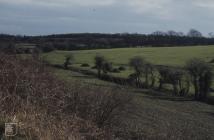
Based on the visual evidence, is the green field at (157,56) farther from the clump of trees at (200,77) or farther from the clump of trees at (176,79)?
the clump of trees at (200,77)

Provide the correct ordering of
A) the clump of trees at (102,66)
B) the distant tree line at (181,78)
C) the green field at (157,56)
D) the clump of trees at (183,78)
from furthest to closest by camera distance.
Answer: the green field at (157,56), the clump of trees at (102,66), the clump of trees at (183,78), the distant tree line at (181,78)

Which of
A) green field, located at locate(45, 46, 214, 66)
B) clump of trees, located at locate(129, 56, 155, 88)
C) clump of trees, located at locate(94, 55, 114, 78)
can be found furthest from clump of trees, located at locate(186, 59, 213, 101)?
green field, located at locate(45, 46, 214, 66)

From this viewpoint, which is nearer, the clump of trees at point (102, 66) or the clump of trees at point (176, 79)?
the clump of trees at point (176, 79)

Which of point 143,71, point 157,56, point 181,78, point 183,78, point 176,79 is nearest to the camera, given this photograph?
point 176,79

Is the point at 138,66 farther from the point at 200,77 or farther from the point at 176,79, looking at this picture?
the point at 200,77

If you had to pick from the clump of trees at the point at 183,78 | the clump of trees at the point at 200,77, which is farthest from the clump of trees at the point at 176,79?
the clump of trees at the point at 200,77

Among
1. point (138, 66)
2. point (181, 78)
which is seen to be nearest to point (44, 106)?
point (181, 78)

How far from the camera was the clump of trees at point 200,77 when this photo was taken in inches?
2879

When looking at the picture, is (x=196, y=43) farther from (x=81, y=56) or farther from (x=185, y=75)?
(x=185, y=75)

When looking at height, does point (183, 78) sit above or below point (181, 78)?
below

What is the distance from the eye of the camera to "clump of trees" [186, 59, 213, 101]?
73.1 metres

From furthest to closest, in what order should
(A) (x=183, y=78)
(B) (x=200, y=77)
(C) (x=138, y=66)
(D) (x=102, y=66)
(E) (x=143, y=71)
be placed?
(D) (x=102, y=66) → (C) (x=138, y=66) → (E) (x=143, y=71) → (A) (x=183, y=78) → (B) (x=200, y=77)

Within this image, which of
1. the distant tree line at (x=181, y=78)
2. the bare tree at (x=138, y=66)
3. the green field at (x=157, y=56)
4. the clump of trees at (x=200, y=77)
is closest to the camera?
the clump of trees at (x=200, y=77)

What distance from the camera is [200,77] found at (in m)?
80.3
